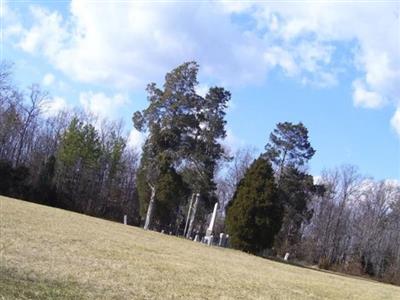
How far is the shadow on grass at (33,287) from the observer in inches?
329

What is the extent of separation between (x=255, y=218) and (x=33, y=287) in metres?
26.0

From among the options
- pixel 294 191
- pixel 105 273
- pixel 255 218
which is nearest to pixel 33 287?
pixel 105 273

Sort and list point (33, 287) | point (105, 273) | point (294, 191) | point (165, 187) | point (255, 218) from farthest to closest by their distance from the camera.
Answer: point (294, 191) < point (165, 187) < point (255, 218) < point (105, 273) < point (33, 287)

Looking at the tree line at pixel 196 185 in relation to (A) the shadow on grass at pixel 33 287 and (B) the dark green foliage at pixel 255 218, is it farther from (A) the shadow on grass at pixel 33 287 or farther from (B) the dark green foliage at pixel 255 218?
(A) the shadow on grass at pixel 33 287

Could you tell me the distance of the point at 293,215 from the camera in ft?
178

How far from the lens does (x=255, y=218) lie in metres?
34.5

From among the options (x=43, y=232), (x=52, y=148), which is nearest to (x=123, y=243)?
(x=43, y=232)

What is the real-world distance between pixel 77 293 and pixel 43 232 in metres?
10.7

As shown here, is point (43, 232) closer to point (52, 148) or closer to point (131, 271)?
point (131, 271)

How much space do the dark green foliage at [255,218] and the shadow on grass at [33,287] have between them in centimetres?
2377

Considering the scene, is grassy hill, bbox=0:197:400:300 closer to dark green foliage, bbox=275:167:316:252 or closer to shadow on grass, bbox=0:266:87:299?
shadow on grass, bbox=0:266:87:299

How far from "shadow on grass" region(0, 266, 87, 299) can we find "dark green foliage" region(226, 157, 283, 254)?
23.8 metres

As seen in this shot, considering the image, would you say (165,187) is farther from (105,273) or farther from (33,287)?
(33,287)

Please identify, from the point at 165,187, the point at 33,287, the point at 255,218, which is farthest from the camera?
the point at 165,187
